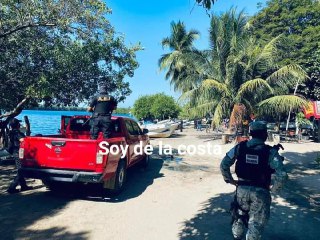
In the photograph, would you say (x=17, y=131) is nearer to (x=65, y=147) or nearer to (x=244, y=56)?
(x=65, y=147)

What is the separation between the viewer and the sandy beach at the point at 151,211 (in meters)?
4.71

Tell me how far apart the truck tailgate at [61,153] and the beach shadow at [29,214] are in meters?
0.85

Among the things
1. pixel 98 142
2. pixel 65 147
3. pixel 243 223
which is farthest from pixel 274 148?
pixel 65 147

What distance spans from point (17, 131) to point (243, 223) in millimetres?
5997

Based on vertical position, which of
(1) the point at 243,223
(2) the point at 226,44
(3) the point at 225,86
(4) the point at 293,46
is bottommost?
(1) the point at 243,223

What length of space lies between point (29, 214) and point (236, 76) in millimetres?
14568

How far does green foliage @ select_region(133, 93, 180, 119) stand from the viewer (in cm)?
6025

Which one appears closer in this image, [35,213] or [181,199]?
[35,213]

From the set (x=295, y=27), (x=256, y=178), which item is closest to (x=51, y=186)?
(x=256, y=178)

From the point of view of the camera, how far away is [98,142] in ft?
19.1

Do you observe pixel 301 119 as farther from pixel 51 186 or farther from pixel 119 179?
pixel 51 186

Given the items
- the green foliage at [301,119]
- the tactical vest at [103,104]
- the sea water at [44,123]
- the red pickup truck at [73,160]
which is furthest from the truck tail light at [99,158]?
the green foliage at [301,119]

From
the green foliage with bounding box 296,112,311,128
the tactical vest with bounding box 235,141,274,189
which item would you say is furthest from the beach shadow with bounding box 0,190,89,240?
the green foliage with bounding box 296,112,311,128

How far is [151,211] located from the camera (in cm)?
579
